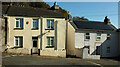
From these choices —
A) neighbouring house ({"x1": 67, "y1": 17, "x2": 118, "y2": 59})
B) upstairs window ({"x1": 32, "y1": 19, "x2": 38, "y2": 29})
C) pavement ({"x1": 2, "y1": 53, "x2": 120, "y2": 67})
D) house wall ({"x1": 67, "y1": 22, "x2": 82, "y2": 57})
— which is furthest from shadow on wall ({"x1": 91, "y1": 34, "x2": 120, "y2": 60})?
upstairs window ({"x1": 32, "y1": 19, "x2": 38, "y2": 29})

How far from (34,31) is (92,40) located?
1061 cm

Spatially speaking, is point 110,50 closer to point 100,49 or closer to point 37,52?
point 100,49

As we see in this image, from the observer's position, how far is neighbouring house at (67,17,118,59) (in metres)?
22.0

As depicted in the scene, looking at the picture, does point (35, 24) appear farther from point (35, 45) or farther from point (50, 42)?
point (50, 42)

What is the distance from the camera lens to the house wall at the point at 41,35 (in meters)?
18.6

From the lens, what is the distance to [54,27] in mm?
20328

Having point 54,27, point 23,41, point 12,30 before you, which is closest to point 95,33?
point 54,27

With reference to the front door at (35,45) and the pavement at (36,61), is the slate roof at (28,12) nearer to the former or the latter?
the front door at (35,45)

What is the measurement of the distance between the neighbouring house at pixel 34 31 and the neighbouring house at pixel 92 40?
2.75 metres

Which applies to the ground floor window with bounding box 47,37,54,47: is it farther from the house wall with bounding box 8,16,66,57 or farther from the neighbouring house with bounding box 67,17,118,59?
the neighbouring house with bounding box 67,17,118,59

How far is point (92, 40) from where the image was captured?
2303 cm

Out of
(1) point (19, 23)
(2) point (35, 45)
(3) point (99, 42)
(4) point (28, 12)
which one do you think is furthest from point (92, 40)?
(1) point (19, 23)

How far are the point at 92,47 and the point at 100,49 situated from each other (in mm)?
1710

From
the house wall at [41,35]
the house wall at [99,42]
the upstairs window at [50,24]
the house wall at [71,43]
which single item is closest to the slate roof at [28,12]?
the house wall at [41,35]
